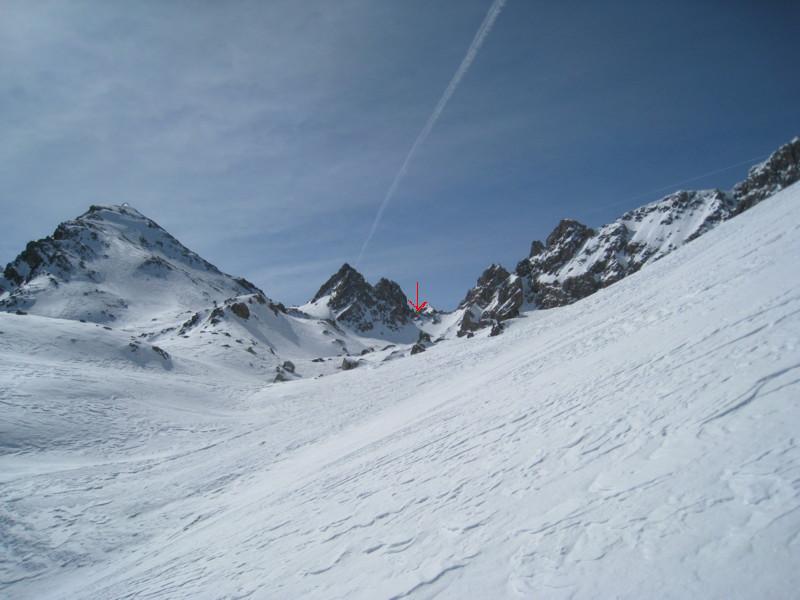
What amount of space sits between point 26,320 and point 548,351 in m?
46.5

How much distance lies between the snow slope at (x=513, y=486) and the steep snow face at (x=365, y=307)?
142 meters

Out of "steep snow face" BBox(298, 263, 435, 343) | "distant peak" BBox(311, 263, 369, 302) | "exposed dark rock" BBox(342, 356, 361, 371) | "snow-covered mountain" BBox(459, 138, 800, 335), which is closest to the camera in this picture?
"exposed dark rock" BBox(342, 356, 361, 371)

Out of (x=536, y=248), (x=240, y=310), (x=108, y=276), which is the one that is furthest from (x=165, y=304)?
(x=536, y=248)

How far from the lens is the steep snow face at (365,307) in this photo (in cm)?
16250

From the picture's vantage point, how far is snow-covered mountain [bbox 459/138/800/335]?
14425 cm

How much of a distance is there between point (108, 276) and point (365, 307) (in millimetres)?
92199

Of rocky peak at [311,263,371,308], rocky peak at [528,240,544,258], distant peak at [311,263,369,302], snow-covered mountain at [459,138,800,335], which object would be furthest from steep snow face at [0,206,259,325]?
rocky peak at [528,240,544,258]

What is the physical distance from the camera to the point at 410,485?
7.29 metres

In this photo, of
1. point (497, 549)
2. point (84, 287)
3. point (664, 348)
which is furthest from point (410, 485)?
point (84, 287)

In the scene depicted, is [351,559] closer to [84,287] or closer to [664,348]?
[664,348]

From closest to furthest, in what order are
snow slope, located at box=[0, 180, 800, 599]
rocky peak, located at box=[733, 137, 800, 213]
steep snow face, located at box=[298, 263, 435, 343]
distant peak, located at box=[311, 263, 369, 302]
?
snow slope, located at box=[0, 180, 800, 599] < rocky peak, located at box=[733, 137, 800, 213] < steep snow face, located at box=[298, 263, 435, 343] < distant peak, located at box=[311, 263, 369, 302]

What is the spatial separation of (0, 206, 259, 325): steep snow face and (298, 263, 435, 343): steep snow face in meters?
40.0

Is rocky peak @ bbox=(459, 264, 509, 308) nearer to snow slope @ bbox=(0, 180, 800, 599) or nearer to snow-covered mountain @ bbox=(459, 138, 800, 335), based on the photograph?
snow-covered mountain @ bbox=(459, 138, 800, 335)

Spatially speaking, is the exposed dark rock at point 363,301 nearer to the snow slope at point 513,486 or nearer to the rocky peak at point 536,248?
the rocky peak at point 536,248
